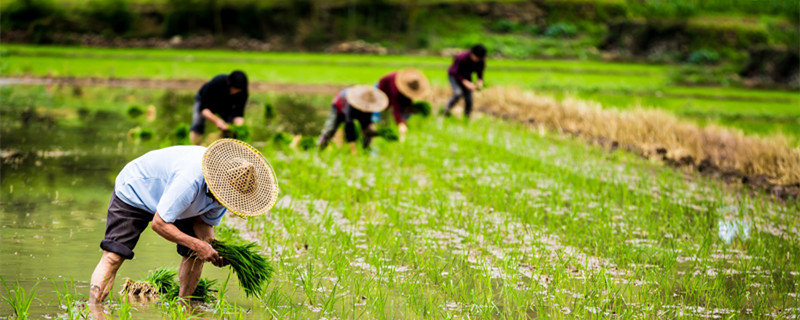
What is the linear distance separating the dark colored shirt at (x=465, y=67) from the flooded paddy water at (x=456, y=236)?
265cm

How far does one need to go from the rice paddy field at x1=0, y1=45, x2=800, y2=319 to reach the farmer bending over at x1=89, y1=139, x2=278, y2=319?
Answer: 253mm

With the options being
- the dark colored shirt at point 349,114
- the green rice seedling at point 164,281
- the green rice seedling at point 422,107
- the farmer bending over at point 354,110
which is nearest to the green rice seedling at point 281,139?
the farmer bending over at point 354,110

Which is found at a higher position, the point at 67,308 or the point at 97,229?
the point at 67,308

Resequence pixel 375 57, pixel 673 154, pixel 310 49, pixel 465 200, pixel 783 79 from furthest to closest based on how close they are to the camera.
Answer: pixel 310 49 → pixel 375 57 → pixel 783 79 → pixel 673 154 → pixel 465 200

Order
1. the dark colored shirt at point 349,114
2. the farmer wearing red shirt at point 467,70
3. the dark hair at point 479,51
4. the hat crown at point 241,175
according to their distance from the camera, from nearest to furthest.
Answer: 1. the hat crown at point 241,175
2. the dark colored shirt at point 349,114
3. the dark hair at point 479,51
4. the farmer wearing red shirt at point 467,70

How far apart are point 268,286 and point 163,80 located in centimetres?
1998

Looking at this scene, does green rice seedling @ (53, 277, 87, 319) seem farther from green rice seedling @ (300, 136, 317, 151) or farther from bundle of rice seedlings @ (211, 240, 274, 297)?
green rice seedling @ (300, 136, 317, 151)

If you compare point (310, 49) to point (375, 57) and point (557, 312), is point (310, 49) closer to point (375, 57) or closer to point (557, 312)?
point (375, 57)

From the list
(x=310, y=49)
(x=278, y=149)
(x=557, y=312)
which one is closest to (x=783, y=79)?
(x=310, y=49)

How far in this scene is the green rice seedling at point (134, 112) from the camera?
536 inches

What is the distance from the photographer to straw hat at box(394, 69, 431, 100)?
10180 mm

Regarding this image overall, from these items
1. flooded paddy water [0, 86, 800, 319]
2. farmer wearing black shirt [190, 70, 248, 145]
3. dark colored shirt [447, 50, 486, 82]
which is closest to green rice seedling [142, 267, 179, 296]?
flooded paddy water [0, 86, 800, 319]

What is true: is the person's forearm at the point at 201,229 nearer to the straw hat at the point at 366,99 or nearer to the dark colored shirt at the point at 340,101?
the straw hat at the point at 366,99

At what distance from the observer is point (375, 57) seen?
110ft
